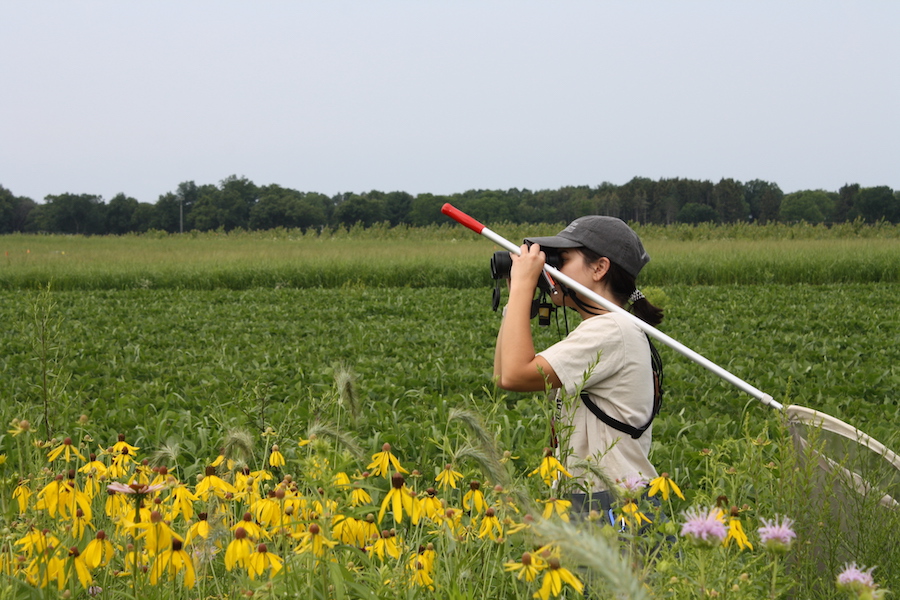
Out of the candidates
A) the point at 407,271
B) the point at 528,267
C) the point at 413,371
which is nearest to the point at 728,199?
the point at 407,271

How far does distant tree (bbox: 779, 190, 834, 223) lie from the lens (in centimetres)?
7156

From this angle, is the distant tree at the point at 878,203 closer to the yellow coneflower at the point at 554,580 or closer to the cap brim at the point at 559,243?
the cap brim at the point at 559,243

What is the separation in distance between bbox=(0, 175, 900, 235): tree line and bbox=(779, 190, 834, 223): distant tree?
0.11m

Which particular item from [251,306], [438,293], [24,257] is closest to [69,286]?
[24,257]

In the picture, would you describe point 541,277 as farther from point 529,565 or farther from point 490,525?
point 529,565

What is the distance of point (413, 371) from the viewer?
6828 millimetres

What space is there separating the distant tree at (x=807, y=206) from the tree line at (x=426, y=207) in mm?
106

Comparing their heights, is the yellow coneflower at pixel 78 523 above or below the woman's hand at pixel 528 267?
below

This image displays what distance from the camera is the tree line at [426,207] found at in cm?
5131

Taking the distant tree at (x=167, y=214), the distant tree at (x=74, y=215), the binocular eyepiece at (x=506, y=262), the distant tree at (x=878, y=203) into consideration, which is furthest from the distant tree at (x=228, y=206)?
the binocular eyepiece at (x=506, y=262)

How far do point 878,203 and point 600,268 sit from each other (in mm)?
69927

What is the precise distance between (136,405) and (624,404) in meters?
4.48

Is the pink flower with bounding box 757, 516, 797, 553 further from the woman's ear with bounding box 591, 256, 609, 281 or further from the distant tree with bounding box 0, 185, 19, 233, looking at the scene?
the distant tree with bounding box 0, 185, 19, 233

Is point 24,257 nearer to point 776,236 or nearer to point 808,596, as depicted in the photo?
point 808,596
